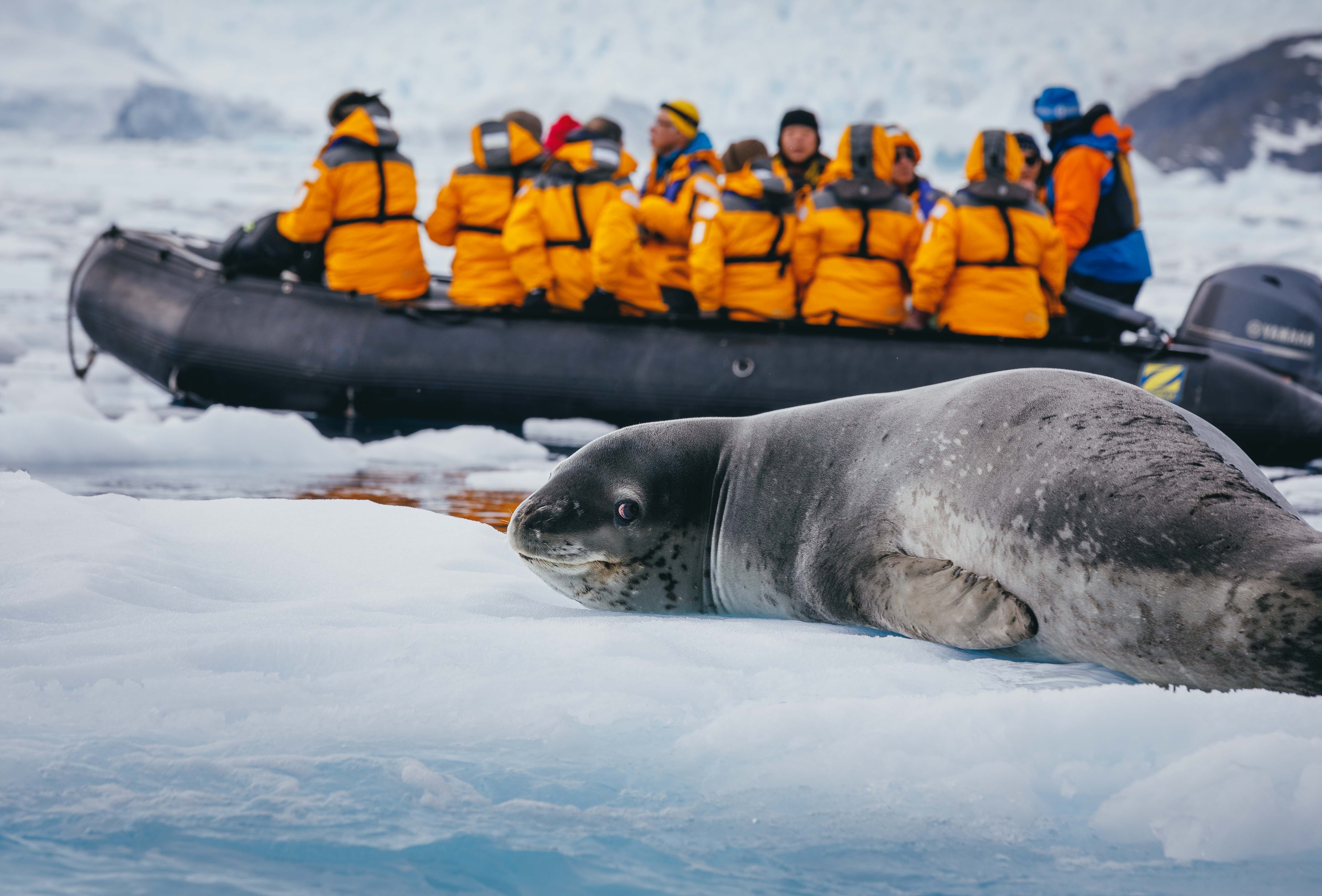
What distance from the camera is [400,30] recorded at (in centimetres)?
4606

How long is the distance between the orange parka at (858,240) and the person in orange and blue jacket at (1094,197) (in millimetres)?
1067

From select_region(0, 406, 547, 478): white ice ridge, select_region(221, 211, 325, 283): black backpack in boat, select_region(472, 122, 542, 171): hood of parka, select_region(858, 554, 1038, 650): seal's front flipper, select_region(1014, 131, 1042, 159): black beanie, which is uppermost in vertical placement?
select_region(1014, 131, 1042, 159): black beanie

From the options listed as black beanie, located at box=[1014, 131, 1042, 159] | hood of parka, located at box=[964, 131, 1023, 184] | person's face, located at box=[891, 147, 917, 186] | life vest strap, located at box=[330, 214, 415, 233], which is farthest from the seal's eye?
black beanie, located at box=[1014, 131, 1042, 159]

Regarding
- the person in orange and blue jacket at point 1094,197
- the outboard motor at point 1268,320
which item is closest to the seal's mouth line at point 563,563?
the person in orange and blue jacket at point 1094,197

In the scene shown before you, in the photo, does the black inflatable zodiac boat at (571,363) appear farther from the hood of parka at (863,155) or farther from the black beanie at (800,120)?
the black beanie at (800,120)

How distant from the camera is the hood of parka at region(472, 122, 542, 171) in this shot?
6.22m

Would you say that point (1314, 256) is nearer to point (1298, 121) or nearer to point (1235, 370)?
point (1235, 370)

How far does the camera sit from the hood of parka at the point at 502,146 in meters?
6.22

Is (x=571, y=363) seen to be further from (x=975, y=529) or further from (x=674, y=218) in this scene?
(x=975, y=529)

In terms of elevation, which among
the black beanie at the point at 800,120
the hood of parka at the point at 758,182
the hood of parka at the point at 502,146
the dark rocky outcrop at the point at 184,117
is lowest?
the hood of parka at the point at 758,182

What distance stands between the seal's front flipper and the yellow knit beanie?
5006 millimetres

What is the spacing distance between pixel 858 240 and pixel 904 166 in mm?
1235

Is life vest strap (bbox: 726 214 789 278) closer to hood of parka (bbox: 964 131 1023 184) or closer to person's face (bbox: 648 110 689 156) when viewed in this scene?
hood of parka (bbox: 964 131 1023 184)

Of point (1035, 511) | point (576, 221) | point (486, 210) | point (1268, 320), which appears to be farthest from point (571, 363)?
point (1035, 511)
